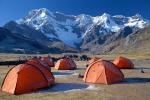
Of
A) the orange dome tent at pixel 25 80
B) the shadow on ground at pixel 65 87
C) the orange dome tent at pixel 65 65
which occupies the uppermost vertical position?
the orange dome tent at pixel 65 65

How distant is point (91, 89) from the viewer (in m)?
30.3

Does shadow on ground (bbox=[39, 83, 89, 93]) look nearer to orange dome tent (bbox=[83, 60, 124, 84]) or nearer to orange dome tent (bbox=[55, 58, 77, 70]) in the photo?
orange dome tent (bbox=[83, 60, 124, 84])

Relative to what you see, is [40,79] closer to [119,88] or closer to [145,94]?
[119,88]

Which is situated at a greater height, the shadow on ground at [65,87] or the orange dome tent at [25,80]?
the orange dome tent at [25,80]

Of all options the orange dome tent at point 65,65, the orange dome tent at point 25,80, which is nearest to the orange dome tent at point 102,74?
the orange dome tent at point 25,80

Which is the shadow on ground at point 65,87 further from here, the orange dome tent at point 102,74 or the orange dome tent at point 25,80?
the orange dome tent at point 102,74

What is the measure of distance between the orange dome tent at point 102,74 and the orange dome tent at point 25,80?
17.2 ft

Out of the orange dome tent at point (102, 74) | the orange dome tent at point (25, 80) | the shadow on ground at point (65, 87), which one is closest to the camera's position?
the orange dome tent at point (25, 80)

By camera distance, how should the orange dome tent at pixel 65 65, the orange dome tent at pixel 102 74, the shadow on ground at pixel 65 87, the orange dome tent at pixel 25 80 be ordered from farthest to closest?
1. the orange dome tent at pixel 65 65
2. the orange dome tent at pixel 102 74
3. the shadow on ground at pixel 65 87
4. the orange dome tent at pixel 25 80

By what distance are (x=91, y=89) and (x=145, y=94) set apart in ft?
16.4

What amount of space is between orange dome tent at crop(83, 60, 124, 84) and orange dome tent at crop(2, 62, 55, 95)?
17.2ft

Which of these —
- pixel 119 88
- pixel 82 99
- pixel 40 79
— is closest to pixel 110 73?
pixel 119 88

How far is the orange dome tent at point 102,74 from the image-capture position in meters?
34.4

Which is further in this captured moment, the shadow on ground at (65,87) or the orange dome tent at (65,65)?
the orange dome tent at (65,65)
